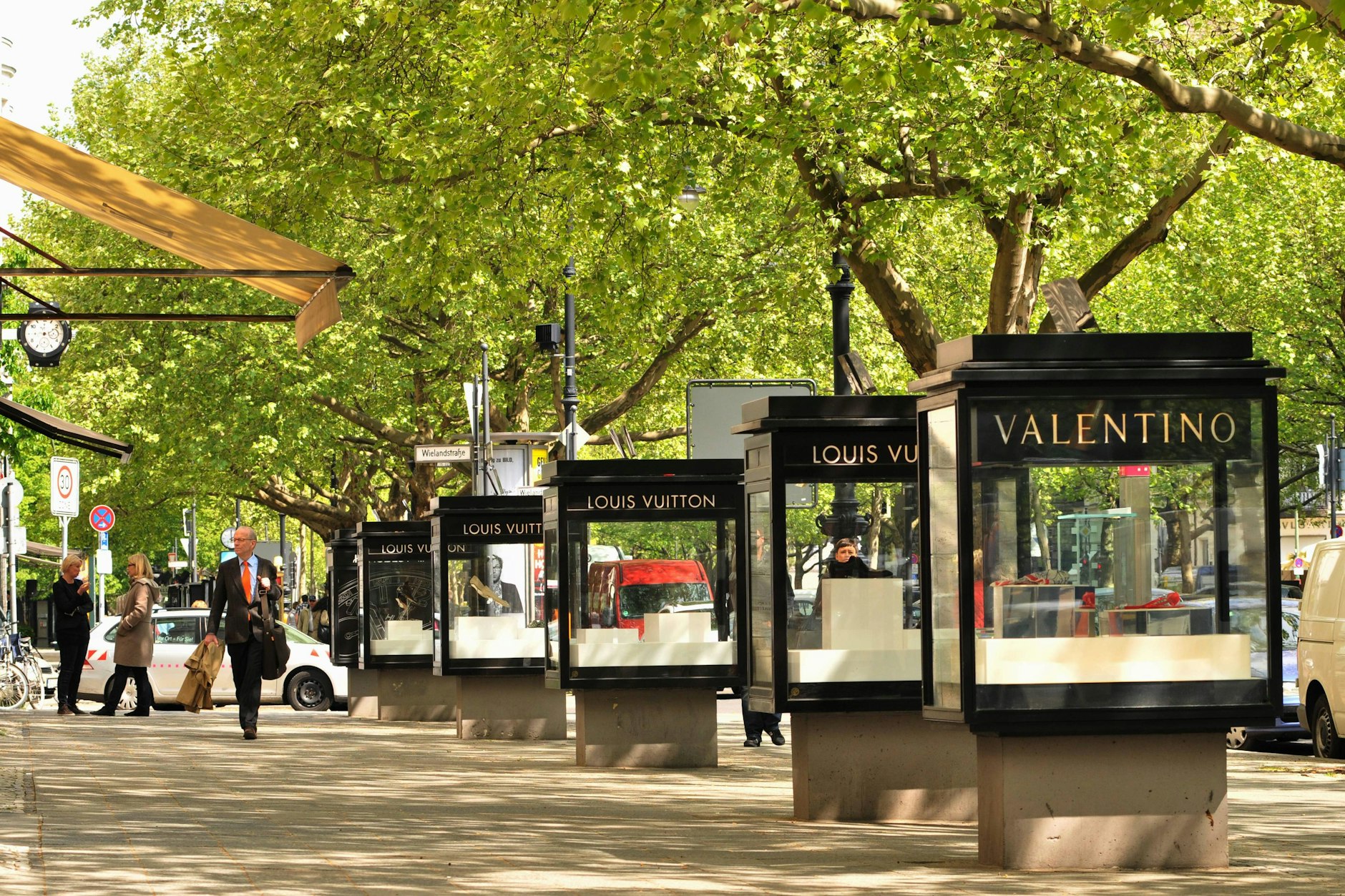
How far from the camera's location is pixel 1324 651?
17406mm

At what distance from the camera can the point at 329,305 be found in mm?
11031

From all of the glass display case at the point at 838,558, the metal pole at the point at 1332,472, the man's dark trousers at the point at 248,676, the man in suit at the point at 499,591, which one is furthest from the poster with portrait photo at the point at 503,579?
the metal pole at the point at 1332,472

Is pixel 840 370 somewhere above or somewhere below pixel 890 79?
below

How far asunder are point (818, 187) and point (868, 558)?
858 centimetres

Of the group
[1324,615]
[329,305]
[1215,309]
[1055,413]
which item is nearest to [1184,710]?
[1055,413]

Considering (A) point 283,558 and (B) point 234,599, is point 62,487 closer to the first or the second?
(B) point 234,599

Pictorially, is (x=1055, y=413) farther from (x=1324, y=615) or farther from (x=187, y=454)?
(x=187, y=454)

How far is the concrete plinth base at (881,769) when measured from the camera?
11305mm

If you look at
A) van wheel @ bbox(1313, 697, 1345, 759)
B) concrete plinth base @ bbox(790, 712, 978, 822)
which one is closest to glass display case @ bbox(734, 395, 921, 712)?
concrete plinth base @ bbox(790, 712, 978, 822)

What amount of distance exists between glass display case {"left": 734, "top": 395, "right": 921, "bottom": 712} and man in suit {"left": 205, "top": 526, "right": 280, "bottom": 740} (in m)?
7.64

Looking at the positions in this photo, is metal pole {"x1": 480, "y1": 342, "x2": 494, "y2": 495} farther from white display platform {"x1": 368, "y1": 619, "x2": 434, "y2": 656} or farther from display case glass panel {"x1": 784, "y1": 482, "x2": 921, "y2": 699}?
display case glass panel {"x1": 784, "y1": 482, "x2": 921, "y2": 699}

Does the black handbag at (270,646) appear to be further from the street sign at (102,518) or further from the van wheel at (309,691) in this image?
the street sign at (102,518)

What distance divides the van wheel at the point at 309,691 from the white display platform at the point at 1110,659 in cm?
1992

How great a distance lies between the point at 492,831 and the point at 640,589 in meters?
5.08
